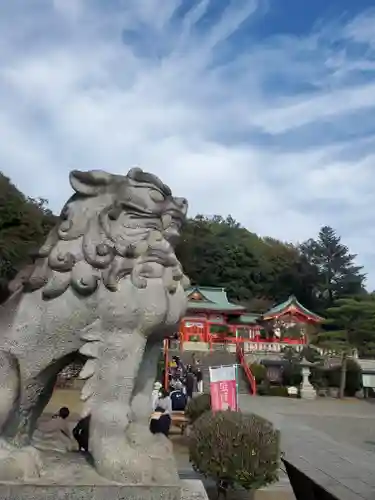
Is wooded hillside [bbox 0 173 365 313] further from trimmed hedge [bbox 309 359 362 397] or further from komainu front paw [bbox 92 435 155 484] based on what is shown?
komainu front paw [bbox 92 435 155 484]

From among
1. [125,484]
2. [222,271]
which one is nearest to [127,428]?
[125,484]

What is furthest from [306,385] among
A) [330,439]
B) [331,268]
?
[331,268]

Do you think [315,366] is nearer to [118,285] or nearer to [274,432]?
[274,432]

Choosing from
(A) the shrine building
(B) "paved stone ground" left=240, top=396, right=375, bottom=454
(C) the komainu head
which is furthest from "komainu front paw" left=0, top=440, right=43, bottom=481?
(A) the shrine building

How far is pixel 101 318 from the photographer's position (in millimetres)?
2492

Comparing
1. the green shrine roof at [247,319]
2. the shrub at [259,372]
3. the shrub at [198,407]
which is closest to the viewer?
the shrub at [198,407]

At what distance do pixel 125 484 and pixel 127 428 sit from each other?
27 centimetres

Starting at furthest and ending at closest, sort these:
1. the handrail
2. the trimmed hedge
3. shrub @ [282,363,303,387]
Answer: shrub @ [282,363,303,387] → the trimmed hedge → the handrail

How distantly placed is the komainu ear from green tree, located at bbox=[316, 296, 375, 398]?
58.9 ft

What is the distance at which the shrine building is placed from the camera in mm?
28688

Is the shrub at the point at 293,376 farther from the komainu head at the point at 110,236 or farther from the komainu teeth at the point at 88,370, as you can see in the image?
the komainu teeth at the point at 88,370

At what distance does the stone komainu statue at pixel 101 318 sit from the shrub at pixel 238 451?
2195 millimetres

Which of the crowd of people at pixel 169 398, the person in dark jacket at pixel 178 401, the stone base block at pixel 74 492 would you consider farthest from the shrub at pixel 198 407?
the stone base block at pixel 74 492

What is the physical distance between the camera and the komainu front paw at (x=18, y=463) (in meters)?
2.26
